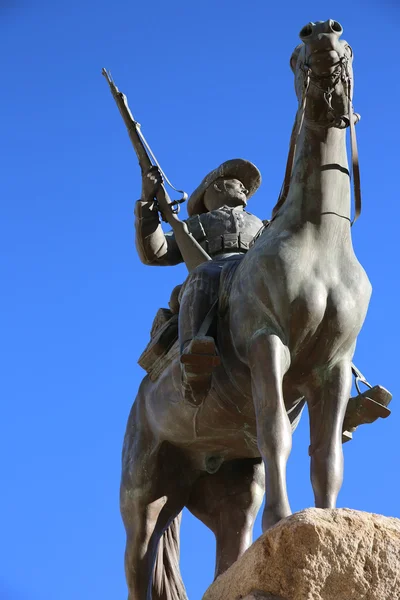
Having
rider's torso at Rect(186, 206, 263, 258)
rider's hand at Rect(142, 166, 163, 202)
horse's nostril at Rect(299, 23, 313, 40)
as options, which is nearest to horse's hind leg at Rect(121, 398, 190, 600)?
rider's torso at Rect(186, 206, 263, 258)

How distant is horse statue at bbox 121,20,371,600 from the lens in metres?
8.83

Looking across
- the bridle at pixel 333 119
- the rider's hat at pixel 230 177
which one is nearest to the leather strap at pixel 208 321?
the bridle at pixel 333 119

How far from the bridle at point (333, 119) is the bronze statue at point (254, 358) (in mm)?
12

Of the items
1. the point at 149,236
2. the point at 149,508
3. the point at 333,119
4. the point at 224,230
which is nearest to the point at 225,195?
the point at 224,230

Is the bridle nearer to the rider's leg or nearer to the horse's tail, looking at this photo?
the rider's leg

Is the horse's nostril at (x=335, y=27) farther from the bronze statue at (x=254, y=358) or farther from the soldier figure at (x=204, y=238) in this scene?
the soldier figure at (x=204, y=238)

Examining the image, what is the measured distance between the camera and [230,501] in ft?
34.6

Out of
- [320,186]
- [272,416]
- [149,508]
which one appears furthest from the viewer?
[149,508]

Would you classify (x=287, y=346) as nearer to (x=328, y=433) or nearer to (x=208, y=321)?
(x=328, y=433)

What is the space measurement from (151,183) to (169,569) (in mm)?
3210

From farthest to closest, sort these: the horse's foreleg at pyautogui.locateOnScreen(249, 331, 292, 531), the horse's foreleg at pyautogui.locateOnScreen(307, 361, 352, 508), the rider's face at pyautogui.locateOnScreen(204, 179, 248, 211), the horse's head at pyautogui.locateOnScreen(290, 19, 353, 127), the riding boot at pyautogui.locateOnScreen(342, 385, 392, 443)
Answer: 1. the rider's face at pyautogui.locateOnScreen(204, 179, 248, 211)
2. the riding boot at pyautogui.locateOnScreen(342, 385, 392, 443)
3. the horse's head at pyautogui.locateOnScreen(290, 19, 353, 127)
4. the horse's foreleg at pyautogui.locateOnScreen(307, 361, 352, 508)
5. the horse's foreleg at pyautogui.locateOnScreen(249, 331, 292, 531)

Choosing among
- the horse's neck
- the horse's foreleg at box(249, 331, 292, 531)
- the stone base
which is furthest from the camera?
the horse's neck

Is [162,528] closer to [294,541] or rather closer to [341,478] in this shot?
[341,478]

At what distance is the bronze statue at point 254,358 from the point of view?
8898 millimetres
